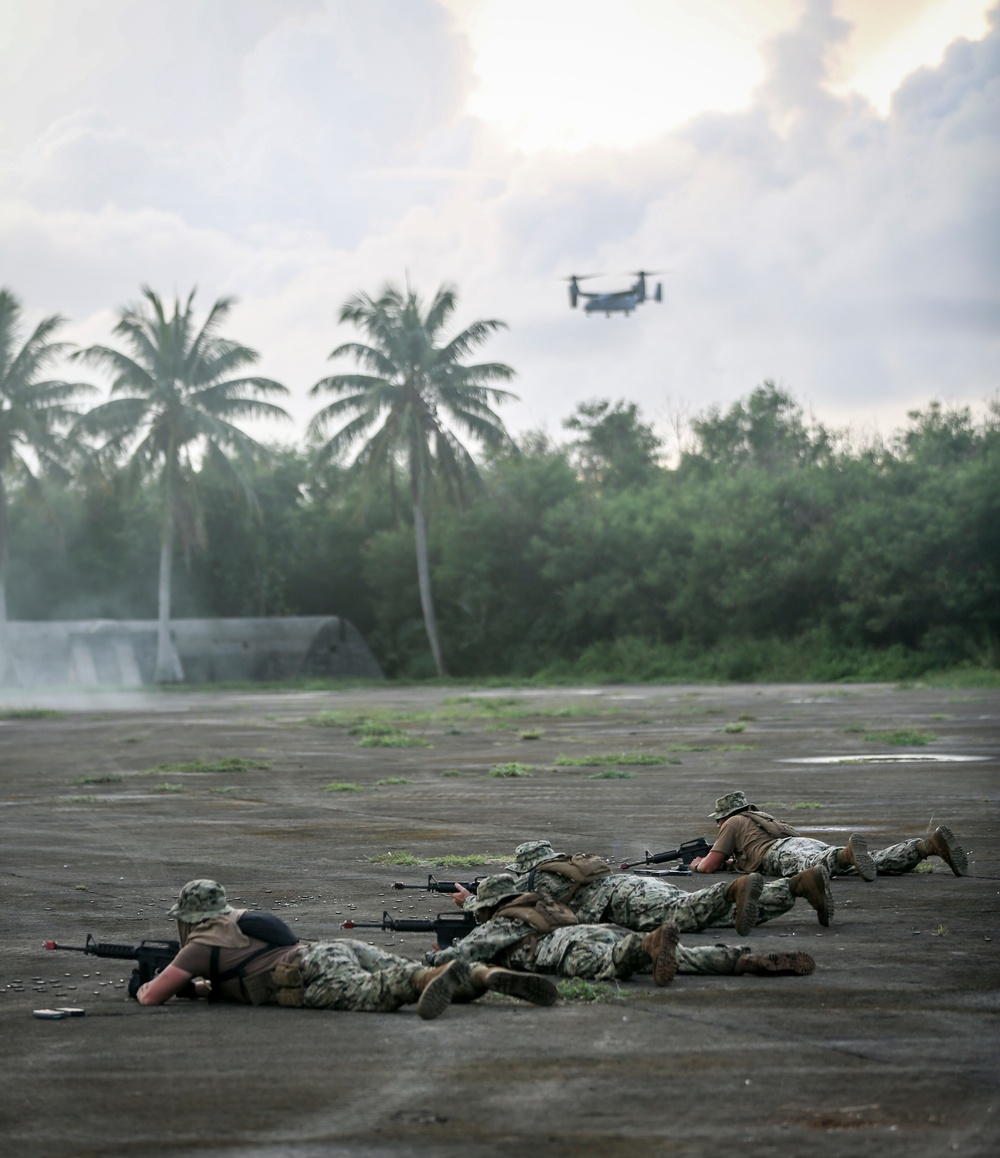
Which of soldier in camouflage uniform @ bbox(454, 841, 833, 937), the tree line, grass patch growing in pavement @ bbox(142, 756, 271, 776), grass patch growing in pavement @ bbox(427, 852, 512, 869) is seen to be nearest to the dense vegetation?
the tree line

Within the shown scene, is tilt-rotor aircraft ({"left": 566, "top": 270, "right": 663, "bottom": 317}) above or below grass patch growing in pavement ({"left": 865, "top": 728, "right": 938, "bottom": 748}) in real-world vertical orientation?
above

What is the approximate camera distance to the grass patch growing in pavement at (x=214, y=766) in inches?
653

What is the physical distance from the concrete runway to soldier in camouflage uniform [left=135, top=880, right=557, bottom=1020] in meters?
0.09

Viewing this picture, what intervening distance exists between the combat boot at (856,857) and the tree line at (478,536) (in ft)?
102

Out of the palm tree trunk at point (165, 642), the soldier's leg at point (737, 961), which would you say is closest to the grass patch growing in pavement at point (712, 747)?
the soldier's leg at point (737, 961)

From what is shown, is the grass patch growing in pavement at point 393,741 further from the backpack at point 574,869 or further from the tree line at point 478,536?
the tree line at point 478,536

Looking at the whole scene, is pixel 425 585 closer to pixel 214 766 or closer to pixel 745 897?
pixel 214 766

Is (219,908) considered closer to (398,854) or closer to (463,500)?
(398,854)

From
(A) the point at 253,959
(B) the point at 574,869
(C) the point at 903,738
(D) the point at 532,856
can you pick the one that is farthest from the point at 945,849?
(C) the point at 903,738

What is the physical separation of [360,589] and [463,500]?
39.0 ft

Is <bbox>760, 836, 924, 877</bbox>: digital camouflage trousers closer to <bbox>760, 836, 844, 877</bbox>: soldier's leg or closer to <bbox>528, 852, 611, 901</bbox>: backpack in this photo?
<bbox>760, 836, 844, 877</bbox>: soldier's leg

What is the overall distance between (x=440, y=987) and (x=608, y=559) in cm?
4325

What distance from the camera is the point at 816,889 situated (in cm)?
673

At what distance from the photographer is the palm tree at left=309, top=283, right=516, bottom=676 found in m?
45.1
